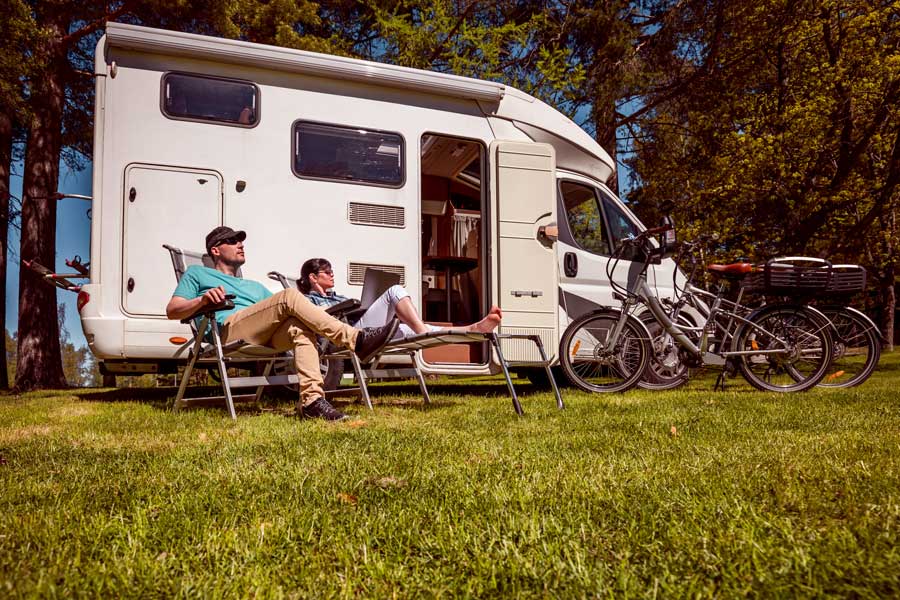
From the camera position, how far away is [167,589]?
1.43 m

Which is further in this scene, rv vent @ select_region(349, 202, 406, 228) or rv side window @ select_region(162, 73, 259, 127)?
rv vent @ select_region(349, 202, 406, 228)

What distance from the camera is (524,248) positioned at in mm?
5926

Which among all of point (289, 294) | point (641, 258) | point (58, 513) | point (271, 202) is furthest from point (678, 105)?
point (58, 513)

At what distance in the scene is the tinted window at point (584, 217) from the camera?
6445 millimetres

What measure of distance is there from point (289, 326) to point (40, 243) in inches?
275

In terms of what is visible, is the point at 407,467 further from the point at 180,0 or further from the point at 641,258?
the point at 180,0

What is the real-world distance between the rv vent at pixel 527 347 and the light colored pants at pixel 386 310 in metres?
1.17

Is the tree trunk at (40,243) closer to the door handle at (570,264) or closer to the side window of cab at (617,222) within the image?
the door handle at (570,264)

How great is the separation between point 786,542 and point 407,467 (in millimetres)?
1290

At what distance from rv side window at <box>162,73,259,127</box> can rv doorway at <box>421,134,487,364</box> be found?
142cm

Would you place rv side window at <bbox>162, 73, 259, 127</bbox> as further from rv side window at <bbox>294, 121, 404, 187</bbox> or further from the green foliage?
the green foliage

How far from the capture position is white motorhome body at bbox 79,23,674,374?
5070 millimetres

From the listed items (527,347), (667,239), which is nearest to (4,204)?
(527,347)

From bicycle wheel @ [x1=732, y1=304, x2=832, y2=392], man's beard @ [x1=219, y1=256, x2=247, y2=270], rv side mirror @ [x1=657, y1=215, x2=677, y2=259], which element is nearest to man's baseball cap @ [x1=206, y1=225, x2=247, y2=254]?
man's beard @ [x1=219, y1=256, x2=247, y2=270]
